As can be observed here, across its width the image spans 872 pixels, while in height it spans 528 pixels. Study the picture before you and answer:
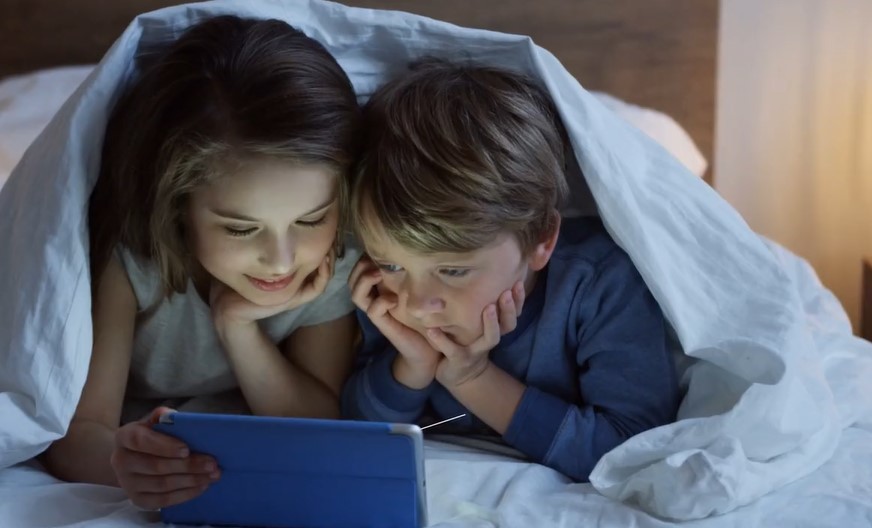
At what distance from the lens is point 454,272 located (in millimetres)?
952

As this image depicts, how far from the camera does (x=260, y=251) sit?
0.95 meters

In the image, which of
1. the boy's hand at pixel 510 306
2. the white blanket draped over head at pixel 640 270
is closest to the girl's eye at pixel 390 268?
the boy's hand at pixel 510 306

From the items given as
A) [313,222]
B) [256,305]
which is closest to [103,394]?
[256,305]

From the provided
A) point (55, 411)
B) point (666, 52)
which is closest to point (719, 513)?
point (55, 411)

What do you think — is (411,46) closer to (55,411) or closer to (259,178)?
(259,178)

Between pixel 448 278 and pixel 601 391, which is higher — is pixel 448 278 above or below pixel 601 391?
above

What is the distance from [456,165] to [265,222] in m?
0.18

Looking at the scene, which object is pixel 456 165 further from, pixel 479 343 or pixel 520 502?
pixel 520 502

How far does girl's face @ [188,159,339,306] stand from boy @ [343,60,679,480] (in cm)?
4

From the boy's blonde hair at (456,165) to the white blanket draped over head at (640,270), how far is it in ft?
0.17

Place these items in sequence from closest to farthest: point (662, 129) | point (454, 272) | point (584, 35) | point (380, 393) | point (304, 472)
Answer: point (304, 472) → point (454, 272) → point (380, 393) → point (662, 129) → point (584, 35)

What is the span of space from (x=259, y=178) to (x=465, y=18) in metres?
0.90

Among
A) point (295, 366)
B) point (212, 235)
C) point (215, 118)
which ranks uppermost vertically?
point (215, 118)

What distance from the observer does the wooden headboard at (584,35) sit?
67.7 inches
